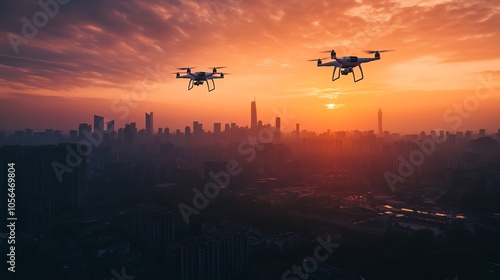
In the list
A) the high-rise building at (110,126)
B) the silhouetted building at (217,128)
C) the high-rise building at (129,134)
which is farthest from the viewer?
the silhouetted building at (217,128)

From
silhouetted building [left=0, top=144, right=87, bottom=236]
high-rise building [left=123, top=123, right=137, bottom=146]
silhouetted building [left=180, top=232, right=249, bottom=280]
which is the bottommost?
silhouetted building [left=180, top=232, right=249, bottom=280]

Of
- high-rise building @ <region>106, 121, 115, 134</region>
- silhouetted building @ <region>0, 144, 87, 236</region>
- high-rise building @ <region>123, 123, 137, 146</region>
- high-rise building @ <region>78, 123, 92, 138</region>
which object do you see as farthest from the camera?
high-rise building @ <region>106, 121, 115, 134</region>

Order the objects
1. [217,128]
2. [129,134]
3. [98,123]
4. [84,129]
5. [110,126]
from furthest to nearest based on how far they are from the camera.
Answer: [217,128] < [110,126] < [129,134] < [84,129] < [98,123]

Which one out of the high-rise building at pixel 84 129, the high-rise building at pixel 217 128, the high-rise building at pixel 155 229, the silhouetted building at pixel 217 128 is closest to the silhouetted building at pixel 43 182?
the high-rise building at pixel 155 229

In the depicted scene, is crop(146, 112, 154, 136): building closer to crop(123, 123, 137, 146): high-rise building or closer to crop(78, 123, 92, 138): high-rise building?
crop(123, 123, 137, 146): high-rise building

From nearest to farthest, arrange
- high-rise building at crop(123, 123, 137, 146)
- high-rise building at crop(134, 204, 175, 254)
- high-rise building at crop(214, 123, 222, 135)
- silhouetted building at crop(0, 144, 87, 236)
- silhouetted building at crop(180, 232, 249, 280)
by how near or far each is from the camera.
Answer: silhouetted building at crop(180, 232, 249, 280), high-rise building at crop(134, 204, 175, 254), silhouetted building at crop(0, 144, 87, 236), high-rise building at crop(123, 123, 137, 146), high-rise building at crop(214, 123, 222, 135)

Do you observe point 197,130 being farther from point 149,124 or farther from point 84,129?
point 84,129

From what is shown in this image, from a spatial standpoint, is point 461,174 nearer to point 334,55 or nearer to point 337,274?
point 337,274

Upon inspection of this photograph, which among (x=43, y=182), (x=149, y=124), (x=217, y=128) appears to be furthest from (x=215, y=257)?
(x=149, y=124)

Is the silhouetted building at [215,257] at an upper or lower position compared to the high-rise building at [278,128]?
lower

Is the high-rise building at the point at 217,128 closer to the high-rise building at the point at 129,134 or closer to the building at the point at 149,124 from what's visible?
the building at the point at 149,124

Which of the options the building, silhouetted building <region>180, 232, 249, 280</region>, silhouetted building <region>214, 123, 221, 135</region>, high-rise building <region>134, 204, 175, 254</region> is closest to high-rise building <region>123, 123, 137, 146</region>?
the building
